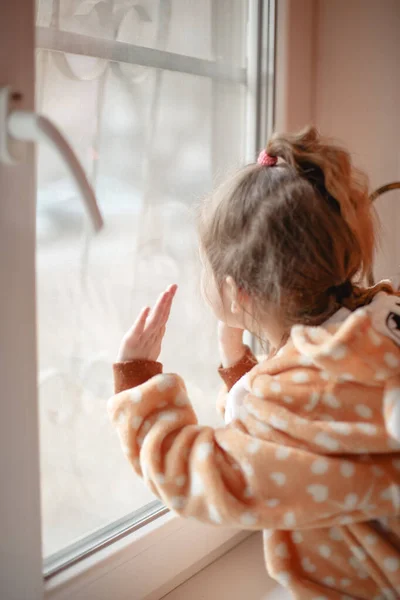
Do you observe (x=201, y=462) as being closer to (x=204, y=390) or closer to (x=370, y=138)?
(x=204, y=390)

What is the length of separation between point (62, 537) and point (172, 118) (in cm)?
65

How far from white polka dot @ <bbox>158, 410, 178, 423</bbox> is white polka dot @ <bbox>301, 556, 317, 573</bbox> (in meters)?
0.27

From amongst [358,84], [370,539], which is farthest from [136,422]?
[358,84]

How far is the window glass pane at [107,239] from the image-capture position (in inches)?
33.5

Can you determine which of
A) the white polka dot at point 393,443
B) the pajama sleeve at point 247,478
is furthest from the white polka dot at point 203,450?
the white polka dot at point 393,443

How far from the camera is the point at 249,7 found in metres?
1.14

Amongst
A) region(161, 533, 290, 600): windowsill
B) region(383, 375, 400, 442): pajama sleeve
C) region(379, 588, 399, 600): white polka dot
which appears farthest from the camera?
region(161, 533, 290, 600): windowsill

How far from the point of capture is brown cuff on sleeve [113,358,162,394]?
855mm

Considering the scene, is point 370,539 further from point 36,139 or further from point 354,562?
point 36,139

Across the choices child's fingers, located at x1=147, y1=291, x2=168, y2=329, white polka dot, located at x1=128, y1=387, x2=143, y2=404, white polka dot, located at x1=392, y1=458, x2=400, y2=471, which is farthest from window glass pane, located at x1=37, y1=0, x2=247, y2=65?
white polka dot, located at x1=392, y1=458, x2=400, y2=471

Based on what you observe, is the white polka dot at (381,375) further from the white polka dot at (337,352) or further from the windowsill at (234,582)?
the windowsill at (234,582)

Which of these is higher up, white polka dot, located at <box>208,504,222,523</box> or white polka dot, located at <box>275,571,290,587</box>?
white polka dot, located at <box>208,504,222,523</box>

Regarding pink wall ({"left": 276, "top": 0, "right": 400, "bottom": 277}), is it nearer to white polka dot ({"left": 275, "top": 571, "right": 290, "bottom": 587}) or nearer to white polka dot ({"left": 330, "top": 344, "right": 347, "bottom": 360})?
white polka dot ({"left": 330, "top": 344, "right": 347, "bottom": 360})

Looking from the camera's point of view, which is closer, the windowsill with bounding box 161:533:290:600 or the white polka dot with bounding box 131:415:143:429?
the white polka dot with bounding box 131:415:143:429
